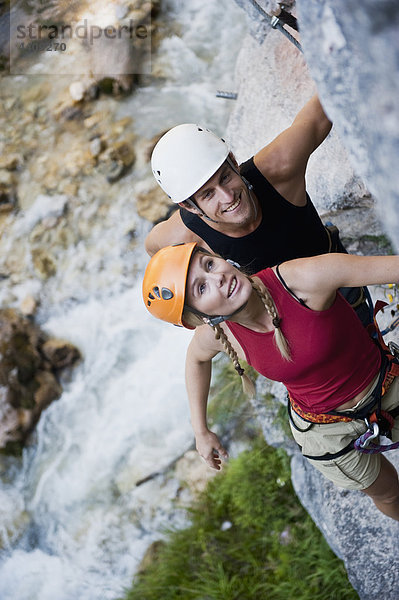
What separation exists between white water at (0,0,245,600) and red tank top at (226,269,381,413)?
362cm

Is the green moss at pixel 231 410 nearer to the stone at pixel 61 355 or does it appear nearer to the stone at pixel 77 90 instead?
the stone at pixel 61 355

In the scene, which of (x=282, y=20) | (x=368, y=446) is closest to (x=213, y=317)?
(x=368, y=446)

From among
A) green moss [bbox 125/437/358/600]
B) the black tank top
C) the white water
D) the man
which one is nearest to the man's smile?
the man

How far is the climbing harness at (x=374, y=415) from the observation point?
2234 millimetres

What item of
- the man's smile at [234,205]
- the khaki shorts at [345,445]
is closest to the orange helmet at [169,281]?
the man's smile at [234,205]

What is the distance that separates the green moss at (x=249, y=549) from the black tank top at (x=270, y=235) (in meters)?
2.58

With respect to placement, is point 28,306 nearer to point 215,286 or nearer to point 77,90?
point 77,90

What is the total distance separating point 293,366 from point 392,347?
0.69 metres

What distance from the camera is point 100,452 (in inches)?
237

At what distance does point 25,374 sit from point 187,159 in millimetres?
4648

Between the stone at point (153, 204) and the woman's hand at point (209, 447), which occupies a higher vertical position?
the woman's hand at point (209, 447)

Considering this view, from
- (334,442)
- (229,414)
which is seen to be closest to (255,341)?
(334,442)

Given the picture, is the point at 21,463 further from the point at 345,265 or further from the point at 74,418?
the point at 345,265

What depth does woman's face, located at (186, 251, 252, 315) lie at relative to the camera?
6.26 feet
